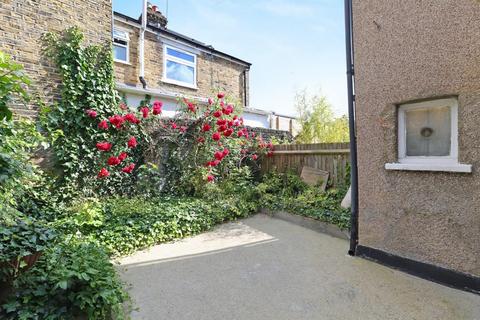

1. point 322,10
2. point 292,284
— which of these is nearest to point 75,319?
point 292,284

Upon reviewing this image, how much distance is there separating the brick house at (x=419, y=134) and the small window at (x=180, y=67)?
30.3 feet

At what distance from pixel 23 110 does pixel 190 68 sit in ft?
26.7

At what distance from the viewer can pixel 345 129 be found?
8.80 metres

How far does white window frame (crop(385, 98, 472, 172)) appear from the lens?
2.86 meters

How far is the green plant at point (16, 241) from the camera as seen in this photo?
88.7 inches

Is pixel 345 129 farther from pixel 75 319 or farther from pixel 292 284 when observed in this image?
pixel 75 319

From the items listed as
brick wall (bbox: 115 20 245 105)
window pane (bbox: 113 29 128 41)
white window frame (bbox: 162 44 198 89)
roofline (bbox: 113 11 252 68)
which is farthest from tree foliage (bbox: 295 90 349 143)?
window pane (bbox: 113 29 128 41)

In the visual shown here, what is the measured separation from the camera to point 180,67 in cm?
1190

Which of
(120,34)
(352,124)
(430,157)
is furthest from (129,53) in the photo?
(430,157)

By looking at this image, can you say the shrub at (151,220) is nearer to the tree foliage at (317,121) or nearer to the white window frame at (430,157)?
the white window frame at (430,157)

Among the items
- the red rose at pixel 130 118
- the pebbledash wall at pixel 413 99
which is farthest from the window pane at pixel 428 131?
the red rose at pixel 130 118

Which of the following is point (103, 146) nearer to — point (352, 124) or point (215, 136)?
point (215, 136)

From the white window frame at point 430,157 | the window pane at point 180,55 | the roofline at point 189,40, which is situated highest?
the roofline at point 189,40

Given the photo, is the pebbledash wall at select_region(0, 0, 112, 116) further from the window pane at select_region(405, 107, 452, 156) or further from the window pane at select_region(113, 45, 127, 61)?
the window pane at select_region(405, 107, 452, 156)
